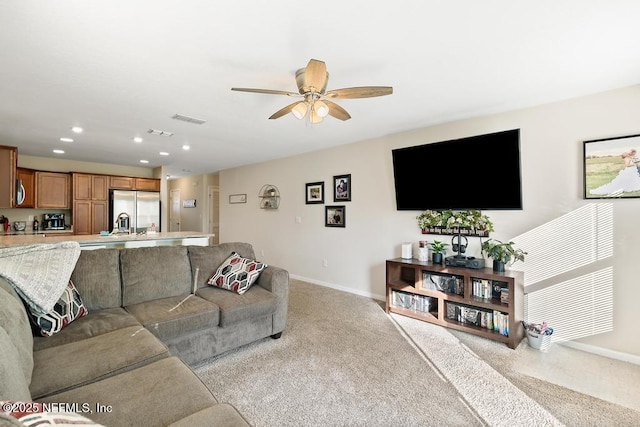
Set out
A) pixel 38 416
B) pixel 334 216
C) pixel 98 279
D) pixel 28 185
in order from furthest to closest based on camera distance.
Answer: pixel 28 185 < pixel 334 216 < pixel 98 279 < pixel 38 416

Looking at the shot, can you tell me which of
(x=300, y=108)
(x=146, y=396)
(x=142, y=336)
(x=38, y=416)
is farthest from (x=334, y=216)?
(x=38, y=416)

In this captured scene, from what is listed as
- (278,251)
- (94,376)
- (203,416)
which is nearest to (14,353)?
(94,376)

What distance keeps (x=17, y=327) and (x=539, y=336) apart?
372 cm

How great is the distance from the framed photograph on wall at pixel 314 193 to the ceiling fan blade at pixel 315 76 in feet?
9.45

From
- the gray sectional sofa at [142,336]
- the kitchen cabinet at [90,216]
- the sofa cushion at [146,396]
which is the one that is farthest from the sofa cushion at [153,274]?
the kitchen cabinet at [90,216]

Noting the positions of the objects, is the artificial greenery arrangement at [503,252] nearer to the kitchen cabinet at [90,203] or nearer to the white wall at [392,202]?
the white wall at [392,202]

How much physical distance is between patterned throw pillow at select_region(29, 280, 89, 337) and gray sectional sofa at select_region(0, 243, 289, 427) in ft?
0.15

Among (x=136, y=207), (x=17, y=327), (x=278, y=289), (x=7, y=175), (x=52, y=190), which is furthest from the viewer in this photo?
(x=136, y=207)

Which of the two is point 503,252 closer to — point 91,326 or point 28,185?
point 91,326

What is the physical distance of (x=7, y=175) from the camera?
4168 millimetres

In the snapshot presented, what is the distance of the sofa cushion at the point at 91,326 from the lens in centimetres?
172

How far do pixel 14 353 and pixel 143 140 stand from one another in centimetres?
387

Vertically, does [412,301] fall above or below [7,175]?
below

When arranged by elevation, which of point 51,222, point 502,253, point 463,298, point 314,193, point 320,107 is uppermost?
point 320,107
